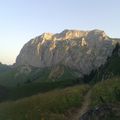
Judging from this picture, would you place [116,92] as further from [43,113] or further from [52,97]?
[43,113]

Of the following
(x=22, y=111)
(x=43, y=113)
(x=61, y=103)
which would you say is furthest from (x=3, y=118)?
(x=61, y=103)

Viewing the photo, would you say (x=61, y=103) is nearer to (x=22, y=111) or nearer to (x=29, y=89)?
(x=22, y=111)

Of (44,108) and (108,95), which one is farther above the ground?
(108,95)

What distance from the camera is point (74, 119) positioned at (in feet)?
124

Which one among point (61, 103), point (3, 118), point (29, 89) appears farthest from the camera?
point (29, 89)

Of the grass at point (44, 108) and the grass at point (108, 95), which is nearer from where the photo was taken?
the grass at point (44, 108)

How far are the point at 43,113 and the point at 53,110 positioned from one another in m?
2.09

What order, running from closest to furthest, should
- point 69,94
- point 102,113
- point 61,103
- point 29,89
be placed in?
1. point 102,113
2. point 61,103
3. point 69,94
4. point 29,89

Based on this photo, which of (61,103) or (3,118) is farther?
(61,103)

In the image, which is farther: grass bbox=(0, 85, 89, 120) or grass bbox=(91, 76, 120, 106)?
grass bbox=(91, 76, 120, 106)

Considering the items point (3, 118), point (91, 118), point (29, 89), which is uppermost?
point (91, 118)

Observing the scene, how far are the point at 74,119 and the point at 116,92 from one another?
39.9 ft

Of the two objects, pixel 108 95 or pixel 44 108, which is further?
pixel 108 95

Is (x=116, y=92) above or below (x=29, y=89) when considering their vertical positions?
above
